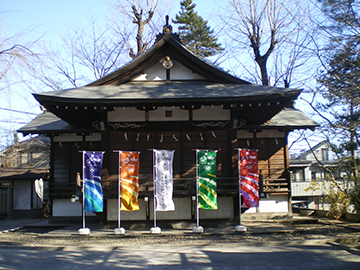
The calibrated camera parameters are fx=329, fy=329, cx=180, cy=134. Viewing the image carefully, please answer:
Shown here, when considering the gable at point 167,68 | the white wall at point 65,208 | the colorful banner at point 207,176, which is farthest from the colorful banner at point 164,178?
the white wall at point 65,208

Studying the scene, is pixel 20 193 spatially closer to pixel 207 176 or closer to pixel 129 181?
pixel 129 181

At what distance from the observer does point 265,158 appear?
48.8 feet

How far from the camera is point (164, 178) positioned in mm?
11305

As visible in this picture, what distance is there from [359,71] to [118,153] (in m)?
8.28

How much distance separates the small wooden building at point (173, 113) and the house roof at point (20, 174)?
6264 mm

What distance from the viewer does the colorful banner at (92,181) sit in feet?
36.5

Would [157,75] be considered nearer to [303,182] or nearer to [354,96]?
[354,96]

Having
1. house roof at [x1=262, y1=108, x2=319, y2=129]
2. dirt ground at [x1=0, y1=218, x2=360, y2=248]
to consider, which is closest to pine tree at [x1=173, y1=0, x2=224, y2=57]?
house roof at [x1=262, y1=108, x2=319, y2=129]

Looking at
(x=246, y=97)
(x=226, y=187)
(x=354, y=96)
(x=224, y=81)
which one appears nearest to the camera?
(x=354, y=96)

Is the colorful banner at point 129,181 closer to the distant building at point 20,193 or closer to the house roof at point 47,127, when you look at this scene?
the house roof at point 47,127

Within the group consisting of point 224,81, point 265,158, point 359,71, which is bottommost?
point 265,158

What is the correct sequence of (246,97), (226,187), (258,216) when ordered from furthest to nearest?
(258,216) → (226,187) → (246,97)

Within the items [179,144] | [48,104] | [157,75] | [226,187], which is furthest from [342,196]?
[48,104]

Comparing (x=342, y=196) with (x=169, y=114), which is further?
(x=342, y=196)
